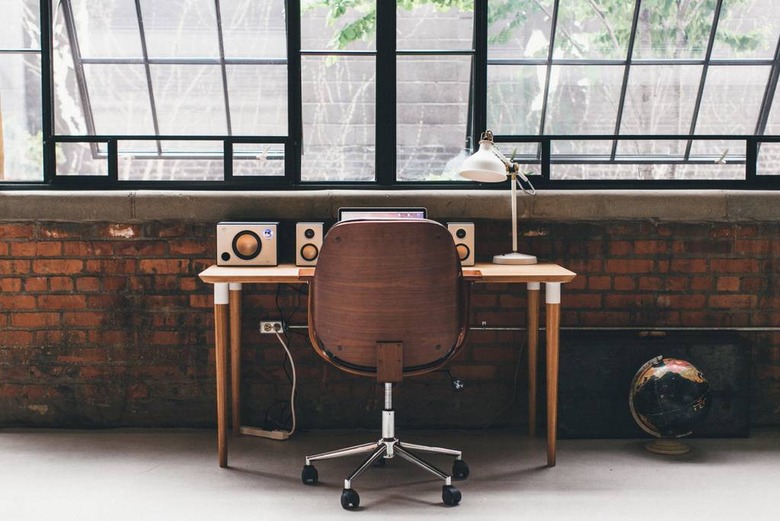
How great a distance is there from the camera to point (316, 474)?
2979 millimetres

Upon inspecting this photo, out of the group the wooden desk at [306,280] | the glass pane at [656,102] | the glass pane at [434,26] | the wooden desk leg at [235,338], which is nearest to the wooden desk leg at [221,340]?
the wooden desk at [306,280]

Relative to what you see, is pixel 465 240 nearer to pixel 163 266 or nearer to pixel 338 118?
pixel 338 118

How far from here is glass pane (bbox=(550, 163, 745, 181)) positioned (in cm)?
385

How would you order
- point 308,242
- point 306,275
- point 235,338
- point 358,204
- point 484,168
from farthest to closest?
point 358,204 → point 235,338 → point 308,242 → point 484,168 → point 306,275

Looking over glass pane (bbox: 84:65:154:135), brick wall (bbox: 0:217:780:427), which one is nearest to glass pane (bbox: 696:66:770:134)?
brick wall (bbox: 0:217:780:427)

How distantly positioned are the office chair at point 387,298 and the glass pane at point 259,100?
1303mm

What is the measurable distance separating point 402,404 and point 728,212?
1818 mm

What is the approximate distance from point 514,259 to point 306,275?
100 cm

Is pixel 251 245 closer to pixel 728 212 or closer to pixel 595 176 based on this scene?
pixel 595 176

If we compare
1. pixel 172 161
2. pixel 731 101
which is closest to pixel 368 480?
pixel 172 161

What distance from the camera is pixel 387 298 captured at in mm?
2670

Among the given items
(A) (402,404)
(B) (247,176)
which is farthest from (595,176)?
(B) (247,176)

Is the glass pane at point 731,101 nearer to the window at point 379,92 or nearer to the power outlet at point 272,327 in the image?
the window at point 379,92

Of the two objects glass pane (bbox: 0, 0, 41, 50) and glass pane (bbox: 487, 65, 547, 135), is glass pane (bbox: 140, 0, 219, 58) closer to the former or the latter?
glass pane (bbox: 0, 0, 41, 50)
